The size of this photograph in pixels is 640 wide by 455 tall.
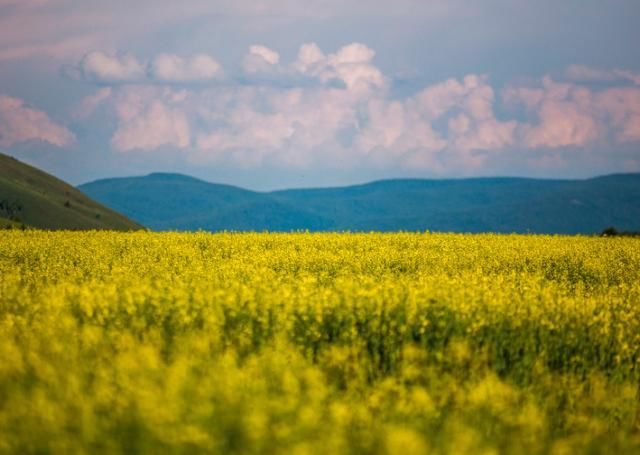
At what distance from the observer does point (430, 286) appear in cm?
1512

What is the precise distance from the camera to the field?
824 cm

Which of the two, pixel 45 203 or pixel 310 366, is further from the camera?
pixel 45 203

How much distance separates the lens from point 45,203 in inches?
4473

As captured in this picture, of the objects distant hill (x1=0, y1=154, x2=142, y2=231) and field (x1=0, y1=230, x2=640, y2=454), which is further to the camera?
distant hill (x1=0, y1=154, x2=142, y2=231)

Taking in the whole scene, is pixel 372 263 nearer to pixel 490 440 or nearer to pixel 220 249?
pixel 220 249

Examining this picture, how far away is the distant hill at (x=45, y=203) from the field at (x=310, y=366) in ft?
256

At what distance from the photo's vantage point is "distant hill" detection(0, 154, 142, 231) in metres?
107

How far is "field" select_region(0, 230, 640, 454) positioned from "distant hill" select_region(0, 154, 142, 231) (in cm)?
7796

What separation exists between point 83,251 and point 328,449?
1799cm

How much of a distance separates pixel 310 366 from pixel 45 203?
355ft

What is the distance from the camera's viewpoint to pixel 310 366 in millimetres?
11789

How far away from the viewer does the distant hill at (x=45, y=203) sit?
351 ft

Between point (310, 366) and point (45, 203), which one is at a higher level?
point (45, 203)

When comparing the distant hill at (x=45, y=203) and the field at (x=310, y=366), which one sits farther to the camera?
the distant hill at (x=45, y=203)
